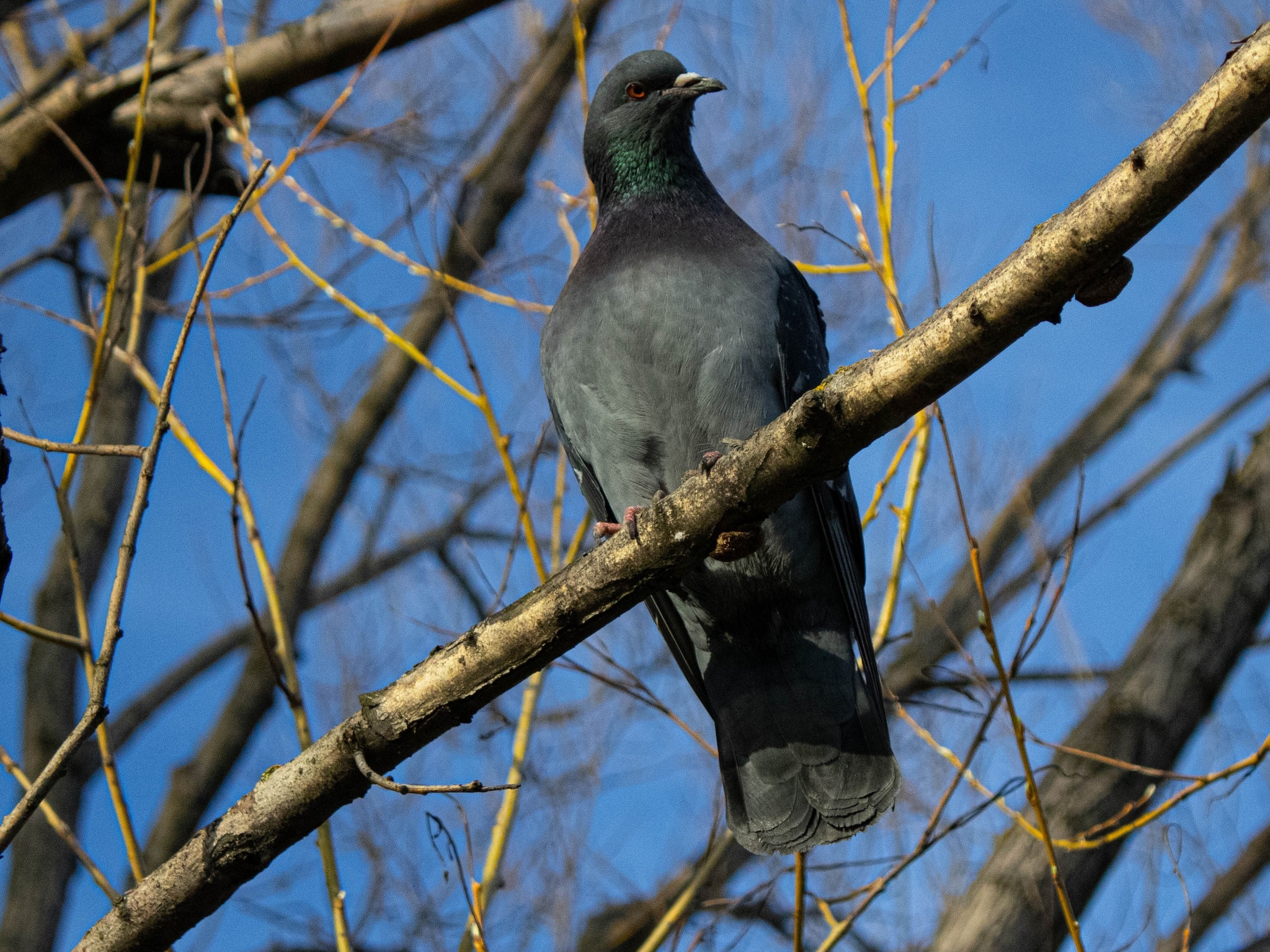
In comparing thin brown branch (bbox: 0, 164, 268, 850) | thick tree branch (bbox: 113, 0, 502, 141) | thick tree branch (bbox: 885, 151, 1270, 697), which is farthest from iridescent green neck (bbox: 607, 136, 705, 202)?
thick tree branch (bbox: 885, 151, 1270, 697)

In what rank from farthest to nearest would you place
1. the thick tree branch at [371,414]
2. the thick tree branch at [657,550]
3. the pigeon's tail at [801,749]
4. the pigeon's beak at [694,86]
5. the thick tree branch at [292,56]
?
the thick tree branch at [371,414], the thick tree branch at [292,56], the pigeon's beak at [694,86], the pigeon's tail at [801,749], the thick tree branch at [657,550]

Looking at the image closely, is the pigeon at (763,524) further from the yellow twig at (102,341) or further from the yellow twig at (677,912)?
the yellow twig at (102,341)

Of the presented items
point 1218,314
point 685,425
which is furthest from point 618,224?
point 1218,314

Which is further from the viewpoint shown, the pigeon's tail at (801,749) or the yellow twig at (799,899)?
→ the pigeon's tail at (801,749)

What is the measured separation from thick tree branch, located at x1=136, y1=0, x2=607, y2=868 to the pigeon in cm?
287

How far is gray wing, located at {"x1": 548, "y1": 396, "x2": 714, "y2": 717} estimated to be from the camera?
9.91ft

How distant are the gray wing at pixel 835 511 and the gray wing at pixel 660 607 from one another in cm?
46

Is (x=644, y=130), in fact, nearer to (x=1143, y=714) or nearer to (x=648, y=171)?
(x=648, y=171)

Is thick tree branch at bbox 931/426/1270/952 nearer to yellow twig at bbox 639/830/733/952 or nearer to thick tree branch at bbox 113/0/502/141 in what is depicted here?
yellow twig at bbox 639/830/733/952

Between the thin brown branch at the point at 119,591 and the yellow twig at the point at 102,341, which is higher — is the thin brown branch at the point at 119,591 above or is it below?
below

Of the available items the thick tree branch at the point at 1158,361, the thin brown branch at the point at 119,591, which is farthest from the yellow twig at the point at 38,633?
the thick tree branch at the point at 1158,361

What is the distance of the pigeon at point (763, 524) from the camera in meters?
2.77

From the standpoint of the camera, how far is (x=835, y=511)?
2.87m

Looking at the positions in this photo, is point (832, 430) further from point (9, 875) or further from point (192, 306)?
point (9, 875)
